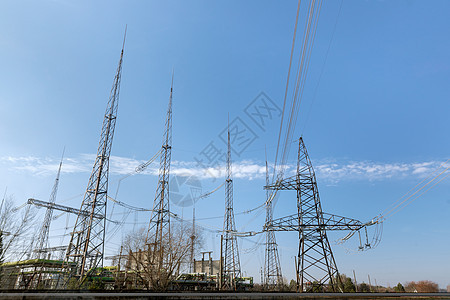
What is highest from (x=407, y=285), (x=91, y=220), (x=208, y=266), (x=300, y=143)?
(x=300, y=143)

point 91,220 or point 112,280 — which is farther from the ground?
point 91,220

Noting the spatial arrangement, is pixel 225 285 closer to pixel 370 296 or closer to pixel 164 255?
pixel 164 255

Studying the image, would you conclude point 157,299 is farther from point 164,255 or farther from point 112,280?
point 112,280

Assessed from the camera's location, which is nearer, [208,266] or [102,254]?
[102,254]

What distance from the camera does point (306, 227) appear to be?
1883 cm

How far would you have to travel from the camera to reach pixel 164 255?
22.7 metres

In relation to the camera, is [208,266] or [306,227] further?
[208,266]

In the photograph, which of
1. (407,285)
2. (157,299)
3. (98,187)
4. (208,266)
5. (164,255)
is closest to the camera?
(157,299)

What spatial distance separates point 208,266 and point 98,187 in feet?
131

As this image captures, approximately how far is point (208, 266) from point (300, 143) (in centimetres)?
4669

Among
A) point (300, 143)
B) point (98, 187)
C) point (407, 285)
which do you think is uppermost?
point (300, 143)

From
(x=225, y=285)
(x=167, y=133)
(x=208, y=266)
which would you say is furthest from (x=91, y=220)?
(x=208, y=266)

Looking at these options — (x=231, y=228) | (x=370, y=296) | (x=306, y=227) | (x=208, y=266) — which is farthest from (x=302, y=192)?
(x=208, y=266)

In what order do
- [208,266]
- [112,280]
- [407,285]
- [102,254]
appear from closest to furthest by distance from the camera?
[102,254] < [112,280] < [208,266] < [407,285]
